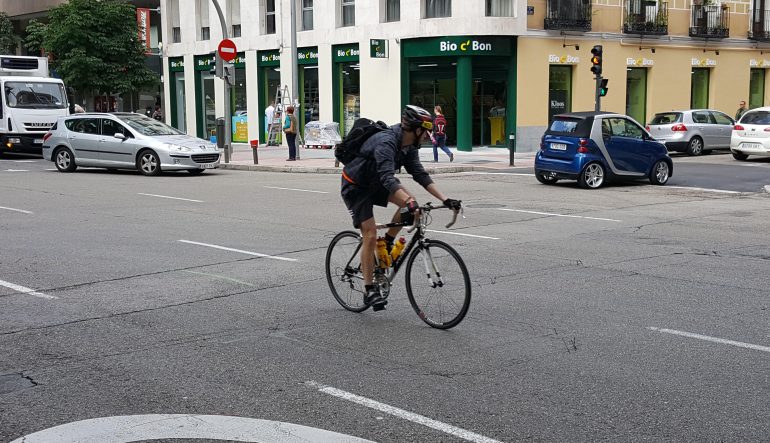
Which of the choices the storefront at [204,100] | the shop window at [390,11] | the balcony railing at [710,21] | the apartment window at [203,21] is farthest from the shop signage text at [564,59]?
the apartment window at [203,21]

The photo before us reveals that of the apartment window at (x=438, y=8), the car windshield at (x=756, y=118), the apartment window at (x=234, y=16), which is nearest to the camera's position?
the car windshield at (x=756, y=118)

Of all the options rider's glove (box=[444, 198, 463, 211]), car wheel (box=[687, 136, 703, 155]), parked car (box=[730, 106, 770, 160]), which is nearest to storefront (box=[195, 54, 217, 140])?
car wheel (box=[687, 136, 703, 155])

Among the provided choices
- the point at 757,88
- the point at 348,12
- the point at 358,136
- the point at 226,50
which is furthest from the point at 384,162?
the point at 757,88

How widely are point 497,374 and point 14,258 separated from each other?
6509 mm

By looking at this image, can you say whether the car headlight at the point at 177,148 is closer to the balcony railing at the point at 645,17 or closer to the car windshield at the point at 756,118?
the car windshield at the point at 756,118

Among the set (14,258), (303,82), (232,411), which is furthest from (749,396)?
(303,82)

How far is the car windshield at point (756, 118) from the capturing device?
2509 cm

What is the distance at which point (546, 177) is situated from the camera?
64.0 ft

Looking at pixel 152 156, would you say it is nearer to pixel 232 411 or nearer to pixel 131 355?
pixel 131 355

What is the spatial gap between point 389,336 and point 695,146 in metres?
25.0

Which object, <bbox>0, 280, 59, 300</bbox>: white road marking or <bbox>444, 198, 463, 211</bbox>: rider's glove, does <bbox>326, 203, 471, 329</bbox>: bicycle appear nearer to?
<bbox>444, 198, 463, 211</bbox>: rider's glove

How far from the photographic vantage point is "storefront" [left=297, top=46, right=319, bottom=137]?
3475 cm

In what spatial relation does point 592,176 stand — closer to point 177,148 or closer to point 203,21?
point 177,148

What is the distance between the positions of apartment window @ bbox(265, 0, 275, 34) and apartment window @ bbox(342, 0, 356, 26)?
155 inches
